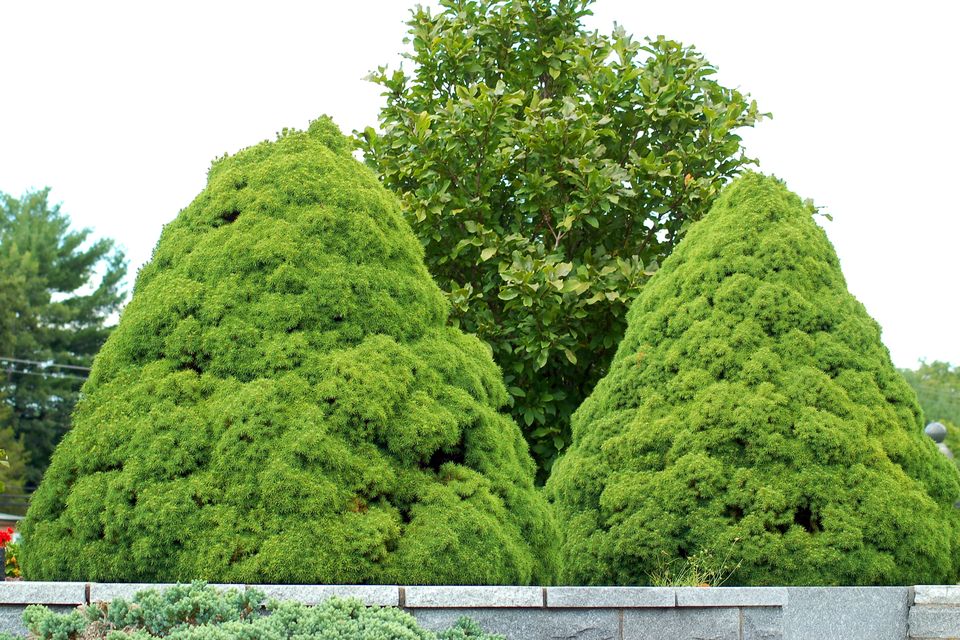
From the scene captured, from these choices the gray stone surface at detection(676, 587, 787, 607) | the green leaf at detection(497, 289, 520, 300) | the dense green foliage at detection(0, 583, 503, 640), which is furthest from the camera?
the green leaf at detection(497, 289, 520, 300)

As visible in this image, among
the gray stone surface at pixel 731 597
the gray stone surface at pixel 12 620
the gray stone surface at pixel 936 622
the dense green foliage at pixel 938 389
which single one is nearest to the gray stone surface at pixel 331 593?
the gray stone surface at pixel 12 620

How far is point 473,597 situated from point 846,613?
2658 mm

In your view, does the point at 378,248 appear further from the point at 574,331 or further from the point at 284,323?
the point at 574,331

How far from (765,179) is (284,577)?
4.59 m

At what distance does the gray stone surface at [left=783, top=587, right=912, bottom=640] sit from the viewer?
572 cm

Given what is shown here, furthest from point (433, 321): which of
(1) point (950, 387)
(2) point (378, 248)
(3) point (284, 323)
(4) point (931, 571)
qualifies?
(1) point (950, 387)

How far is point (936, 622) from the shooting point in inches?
241

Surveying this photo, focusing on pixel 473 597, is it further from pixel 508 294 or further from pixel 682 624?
pixel 508 294

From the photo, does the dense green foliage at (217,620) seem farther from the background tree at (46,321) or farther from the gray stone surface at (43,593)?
the background tree at (46,321)

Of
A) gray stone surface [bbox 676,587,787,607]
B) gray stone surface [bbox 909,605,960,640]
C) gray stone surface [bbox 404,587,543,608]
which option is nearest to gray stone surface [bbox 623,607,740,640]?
gray stone surface [bbox 676,587,787,607]

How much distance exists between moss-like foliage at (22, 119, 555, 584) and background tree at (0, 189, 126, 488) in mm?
31870

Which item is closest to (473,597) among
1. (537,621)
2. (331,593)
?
(537,621)

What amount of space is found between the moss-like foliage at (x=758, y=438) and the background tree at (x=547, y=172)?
1.96 m

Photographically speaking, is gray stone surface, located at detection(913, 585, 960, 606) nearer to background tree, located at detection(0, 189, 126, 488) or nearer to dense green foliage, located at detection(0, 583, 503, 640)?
dense green foliage, located at detection(0, 583, 503, 640)
